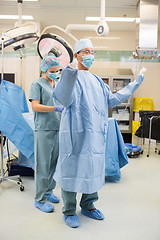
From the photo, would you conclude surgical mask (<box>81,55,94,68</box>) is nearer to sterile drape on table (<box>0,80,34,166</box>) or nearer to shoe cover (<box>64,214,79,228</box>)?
sterile drape on table (<box>0,80,34,166</box>)

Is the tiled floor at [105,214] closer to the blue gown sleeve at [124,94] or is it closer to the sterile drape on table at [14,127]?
the sterile drape on table at [14,127]

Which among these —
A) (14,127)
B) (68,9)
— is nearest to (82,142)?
(14,127)

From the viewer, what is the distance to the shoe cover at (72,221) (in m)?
1.92

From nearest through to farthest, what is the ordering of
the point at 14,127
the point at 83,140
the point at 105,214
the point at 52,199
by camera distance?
1. the point at 83,140
2. the point at 105,214
3. the point at 52,199
4. the point at 14,127

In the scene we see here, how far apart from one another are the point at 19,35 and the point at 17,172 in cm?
174

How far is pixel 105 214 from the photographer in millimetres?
2172

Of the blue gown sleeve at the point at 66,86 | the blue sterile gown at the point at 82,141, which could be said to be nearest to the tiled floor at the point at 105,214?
the blue sterile gown at the point at 82,141

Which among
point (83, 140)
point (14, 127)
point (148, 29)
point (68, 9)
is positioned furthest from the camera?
point (68, 9)

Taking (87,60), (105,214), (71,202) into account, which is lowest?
(105,214)

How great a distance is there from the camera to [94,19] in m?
5.74

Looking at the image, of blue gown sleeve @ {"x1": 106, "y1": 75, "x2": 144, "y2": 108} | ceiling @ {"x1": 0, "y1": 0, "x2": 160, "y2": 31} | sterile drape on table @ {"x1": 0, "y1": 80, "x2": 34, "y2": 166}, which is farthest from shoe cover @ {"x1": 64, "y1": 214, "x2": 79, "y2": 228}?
ceiling @ {"x1": 0, "y1": 0, "x2": 160, "y2": 31}

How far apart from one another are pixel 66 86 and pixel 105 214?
1.26 metres

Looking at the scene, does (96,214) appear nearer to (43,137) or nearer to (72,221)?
(72,221)

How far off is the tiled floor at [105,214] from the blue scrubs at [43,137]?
26cm
